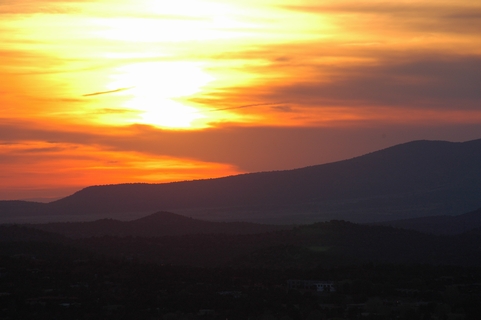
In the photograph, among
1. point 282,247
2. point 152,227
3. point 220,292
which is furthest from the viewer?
point 152,227

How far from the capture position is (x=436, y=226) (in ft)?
608

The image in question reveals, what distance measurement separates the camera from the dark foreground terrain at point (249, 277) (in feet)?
248

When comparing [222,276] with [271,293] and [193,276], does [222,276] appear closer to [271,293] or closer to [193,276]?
[193,276]

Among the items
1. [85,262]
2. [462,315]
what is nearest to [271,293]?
[462,315]

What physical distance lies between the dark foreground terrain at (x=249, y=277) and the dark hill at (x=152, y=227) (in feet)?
80.7

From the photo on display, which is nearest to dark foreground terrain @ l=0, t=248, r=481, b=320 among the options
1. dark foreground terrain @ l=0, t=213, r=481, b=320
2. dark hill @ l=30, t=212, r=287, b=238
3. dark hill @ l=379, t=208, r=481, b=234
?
dark foreground terrain @ l=0, t=213, r=481, b=320

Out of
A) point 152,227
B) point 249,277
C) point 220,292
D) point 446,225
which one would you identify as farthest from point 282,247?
point 446,225

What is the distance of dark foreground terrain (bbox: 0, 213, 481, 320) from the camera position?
75.6 metres

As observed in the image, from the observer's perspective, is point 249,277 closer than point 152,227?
Yes

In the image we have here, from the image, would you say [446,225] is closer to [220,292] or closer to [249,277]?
[249,277]

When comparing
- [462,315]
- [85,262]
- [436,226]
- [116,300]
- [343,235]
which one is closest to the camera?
[462,315]

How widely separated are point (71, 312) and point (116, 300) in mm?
6606

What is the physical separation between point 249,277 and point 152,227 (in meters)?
83.1

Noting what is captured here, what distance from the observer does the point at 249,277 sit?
95.6 meters
